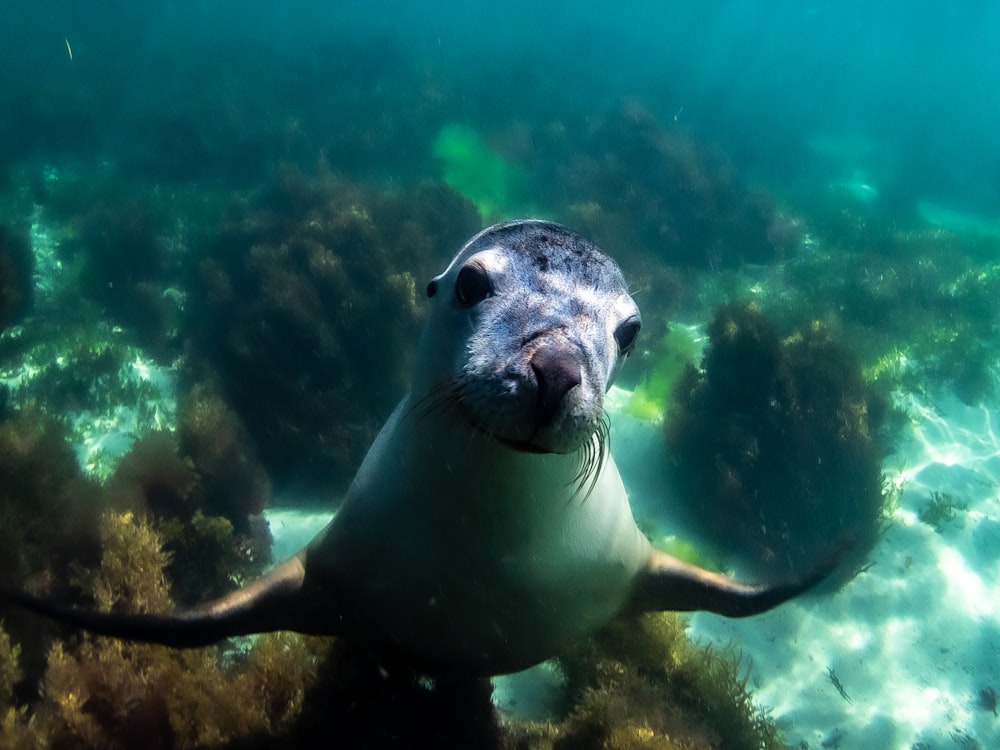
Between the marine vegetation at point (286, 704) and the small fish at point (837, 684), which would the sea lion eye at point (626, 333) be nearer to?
the marine vegetation at point (286, 704)

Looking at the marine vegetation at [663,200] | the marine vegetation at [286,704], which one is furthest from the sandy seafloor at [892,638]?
the marine vegetation at [663,200]

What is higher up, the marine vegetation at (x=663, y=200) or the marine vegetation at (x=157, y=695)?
the marine vegetation at (x=157, y=695)

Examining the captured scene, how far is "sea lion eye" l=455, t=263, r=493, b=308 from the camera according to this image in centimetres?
180

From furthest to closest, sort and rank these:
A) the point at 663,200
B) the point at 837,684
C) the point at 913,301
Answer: the point at 663,200, the point at 913,301, the point at 837,684

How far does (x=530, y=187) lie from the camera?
14102 millimetres

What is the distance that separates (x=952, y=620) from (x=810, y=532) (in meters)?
1.15

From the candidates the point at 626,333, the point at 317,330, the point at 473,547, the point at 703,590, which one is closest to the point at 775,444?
the point at 703,590

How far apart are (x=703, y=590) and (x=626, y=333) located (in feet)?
4.18

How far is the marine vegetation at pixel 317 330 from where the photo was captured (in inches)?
243

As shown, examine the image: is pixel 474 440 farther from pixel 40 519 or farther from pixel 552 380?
Result: pixel 40 519

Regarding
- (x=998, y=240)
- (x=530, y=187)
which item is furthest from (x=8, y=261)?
(x=998, y=240)

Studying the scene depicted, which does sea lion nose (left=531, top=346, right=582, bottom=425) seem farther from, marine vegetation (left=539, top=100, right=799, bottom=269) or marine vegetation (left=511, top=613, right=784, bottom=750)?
marine vegetation (left=539, top=100, right=799, bottom=269)

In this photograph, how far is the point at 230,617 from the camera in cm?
229

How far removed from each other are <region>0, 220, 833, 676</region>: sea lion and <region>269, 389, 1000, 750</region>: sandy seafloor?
1919 mm
